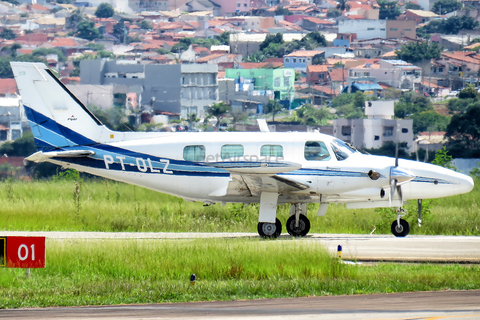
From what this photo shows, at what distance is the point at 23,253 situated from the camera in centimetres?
1451

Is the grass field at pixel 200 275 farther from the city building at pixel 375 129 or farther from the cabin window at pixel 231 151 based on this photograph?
the city building at pixel 375 129

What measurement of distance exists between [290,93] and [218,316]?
111311 millimetres

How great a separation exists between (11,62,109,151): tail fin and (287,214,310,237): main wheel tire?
529 cm

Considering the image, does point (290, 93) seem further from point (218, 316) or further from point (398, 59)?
point (218, 316)

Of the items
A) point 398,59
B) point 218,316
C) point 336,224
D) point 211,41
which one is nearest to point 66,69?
point 211,41

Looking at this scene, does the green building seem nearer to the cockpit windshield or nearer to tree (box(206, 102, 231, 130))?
tree (box(206, 102, 231, 130))

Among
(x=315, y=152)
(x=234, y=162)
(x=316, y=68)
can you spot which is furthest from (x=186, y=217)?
(x=316, y=68)

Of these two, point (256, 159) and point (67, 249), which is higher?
point (256, 159)

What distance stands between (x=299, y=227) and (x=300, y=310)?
8.37 meters

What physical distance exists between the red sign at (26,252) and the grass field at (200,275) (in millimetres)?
351

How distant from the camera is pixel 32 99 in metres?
21.0

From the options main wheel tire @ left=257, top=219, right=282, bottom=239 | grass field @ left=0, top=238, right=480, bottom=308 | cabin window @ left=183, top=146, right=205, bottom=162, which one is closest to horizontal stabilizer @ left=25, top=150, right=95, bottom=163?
cabin window @ left=183, top=146, right=205, bottom=162

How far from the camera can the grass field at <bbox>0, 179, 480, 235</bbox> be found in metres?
22.8

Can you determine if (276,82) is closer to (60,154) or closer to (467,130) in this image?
(467,130)
